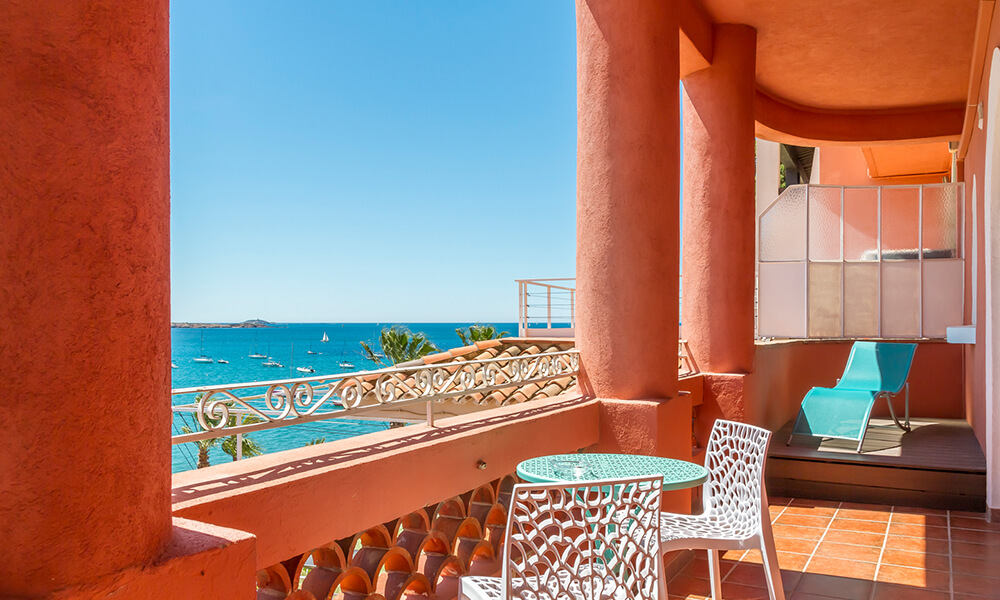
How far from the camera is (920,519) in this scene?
536 cm

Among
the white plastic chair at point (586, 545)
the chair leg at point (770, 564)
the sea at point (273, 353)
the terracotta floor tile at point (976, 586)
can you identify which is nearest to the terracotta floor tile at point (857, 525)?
the terracotta floor tile at point (976, 586)

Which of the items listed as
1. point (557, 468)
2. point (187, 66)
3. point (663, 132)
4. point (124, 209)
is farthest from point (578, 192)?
point (187, 66)

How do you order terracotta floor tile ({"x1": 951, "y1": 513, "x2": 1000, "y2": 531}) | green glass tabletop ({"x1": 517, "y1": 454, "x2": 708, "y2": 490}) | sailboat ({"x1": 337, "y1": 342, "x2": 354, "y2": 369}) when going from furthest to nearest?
sailboat ({"x1": 337, "y1": 342, "x2": 354, "y2": 369})
terracotta floor tile ({"x1": 951, "y1": 513, "x2": 1000, "y2": 531})
green glass tabletop ({"x1": 517, "y1": 454, "x2": 708, "y2": 490})

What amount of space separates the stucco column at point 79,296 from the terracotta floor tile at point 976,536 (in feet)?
16.7

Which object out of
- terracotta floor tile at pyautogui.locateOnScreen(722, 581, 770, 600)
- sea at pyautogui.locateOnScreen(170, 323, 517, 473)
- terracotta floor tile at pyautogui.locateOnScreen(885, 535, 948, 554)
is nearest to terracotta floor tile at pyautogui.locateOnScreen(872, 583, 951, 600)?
terracotta floor tile at pyautogui.locateOnScreen(722, 581, 770, 600)

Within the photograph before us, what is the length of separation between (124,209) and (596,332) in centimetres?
309

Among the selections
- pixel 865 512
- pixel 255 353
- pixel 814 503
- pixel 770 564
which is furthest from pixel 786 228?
pixel 255 353

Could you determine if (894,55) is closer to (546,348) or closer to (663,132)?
(663,132)

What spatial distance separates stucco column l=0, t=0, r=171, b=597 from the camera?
1.23 m

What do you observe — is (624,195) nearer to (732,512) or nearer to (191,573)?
(732,512)

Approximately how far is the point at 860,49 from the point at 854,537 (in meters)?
4.32

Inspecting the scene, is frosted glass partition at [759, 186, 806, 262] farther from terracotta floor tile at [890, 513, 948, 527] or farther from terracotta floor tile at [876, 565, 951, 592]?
terracotta floor tile at [876, 565, 951, 592]

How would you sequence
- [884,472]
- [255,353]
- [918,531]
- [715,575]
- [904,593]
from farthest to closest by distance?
[255,353]
[884,472]
[918,531]
[904,593]
[715,575]

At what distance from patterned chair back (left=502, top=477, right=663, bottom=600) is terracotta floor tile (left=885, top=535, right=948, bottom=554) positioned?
3.44 m
